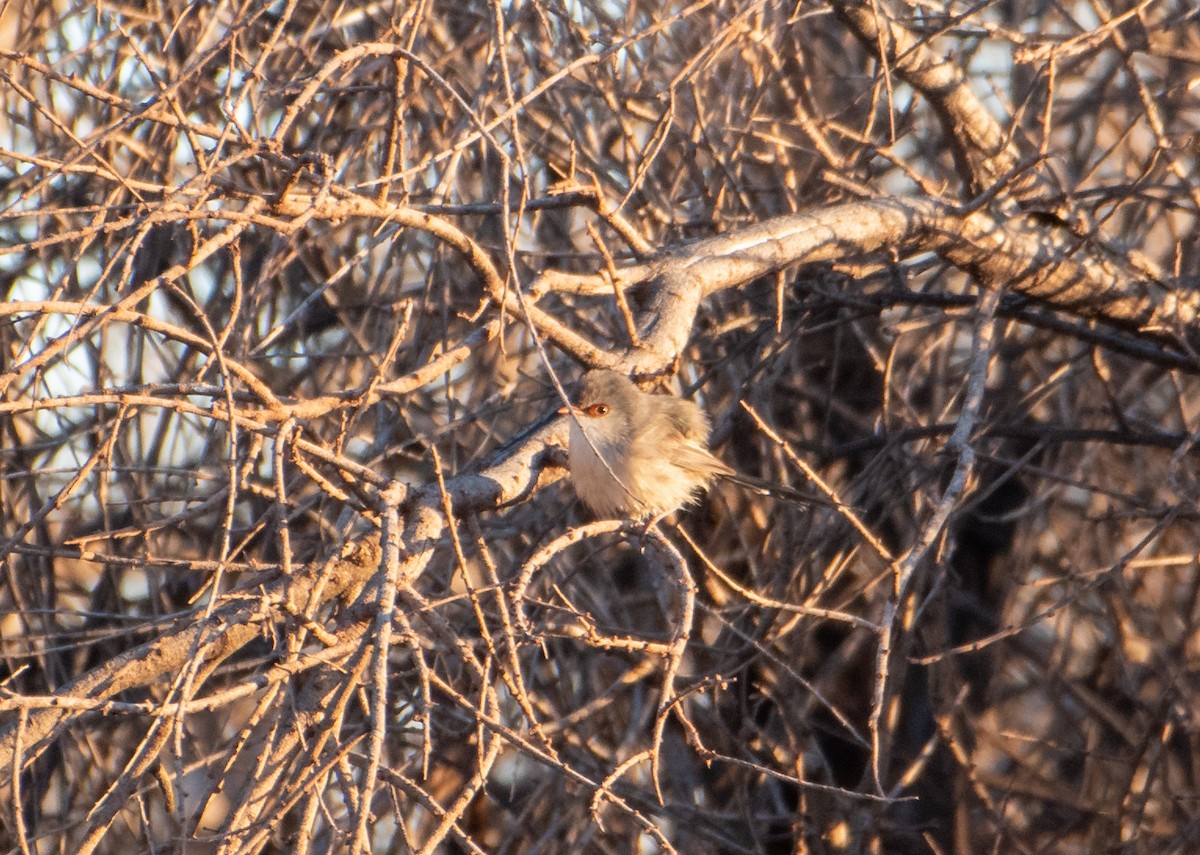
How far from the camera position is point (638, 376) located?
3.87 meters

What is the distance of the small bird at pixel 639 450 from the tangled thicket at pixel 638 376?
24cm

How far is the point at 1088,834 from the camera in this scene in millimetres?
6617

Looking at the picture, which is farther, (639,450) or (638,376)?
(639,450)

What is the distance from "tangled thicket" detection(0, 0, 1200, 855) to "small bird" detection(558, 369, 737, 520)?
9.3 inches

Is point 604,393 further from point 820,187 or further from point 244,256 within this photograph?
point 244,256

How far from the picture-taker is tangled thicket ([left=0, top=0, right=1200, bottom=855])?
3268 mm

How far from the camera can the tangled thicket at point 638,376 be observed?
10.7ft

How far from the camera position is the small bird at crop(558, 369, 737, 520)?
178 inches

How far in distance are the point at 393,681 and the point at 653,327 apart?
1910mm

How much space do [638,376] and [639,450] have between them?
3.48 feet

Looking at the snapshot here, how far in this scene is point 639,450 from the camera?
4.90m

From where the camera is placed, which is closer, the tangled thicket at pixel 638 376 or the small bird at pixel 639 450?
the tangled thicket at pixel 638 376

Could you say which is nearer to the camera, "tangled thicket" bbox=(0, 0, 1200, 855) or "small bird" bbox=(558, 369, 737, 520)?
"tangled thicket" bbox=(0, 0, 1200, 855)

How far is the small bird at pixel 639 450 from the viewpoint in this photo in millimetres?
4527
